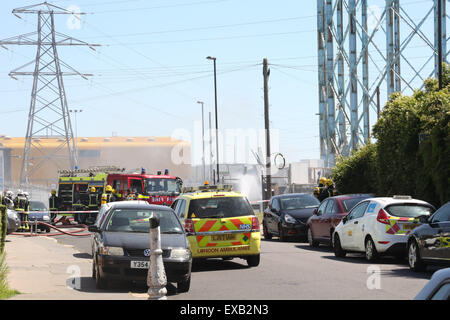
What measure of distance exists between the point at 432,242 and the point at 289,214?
11.9 metres

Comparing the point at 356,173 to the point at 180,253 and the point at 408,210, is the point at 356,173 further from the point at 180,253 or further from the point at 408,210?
the point at 180,253

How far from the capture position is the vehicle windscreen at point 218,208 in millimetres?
17484

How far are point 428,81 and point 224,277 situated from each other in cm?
1428

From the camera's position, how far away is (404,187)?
85.6ft

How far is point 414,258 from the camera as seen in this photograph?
15.9m

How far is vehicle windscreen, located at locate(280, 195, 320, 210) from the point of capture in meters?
27.5

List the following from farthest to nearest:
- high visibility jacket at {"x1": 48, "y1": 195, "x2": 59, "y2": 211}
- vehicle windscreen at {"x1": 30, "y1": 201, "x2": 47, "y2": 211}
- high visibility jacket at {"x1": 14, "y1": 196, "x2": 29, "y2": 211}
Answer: high visibility jacket at {"x1": 48, "y1": 195, "x2": 59, "y2": 211}, vehicle windscreen at {"x1": 30, "y1": 201, "x2": 47, "y2": 211}, high visibility jacket at {"x1": 14, "y1": 196, "x2": 29, "y2": 211}

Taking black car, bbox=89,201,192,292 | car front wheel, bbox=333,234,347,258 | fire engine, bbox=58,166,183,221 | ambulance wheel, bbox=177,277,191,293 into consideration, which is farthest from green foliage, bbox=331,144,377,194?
ambulance wheel, bbox=177,277,191,293

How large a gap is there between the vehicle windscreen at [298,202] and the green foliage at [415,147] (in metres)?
2.59

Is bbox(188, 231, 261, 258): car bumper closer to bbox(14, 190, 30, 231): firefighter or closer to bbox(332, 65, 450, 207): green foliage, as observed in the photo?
bbox(332, 65, 450, 207): green foliage

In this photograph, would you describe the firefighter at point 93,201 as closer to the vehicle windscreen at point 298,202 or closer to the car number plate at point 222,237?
the vehicle windscreen at point 298,202

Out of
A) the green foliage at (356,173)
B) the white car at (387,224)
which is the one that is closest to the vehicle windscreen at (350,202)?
the white car at (387,224)

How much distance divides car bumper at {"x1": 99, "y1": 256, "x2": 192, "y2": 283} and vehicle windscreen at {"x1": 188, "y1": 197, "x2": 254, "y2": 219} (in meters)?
4.00

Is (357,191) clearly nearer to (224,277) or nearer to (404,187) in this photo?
(404,187)
